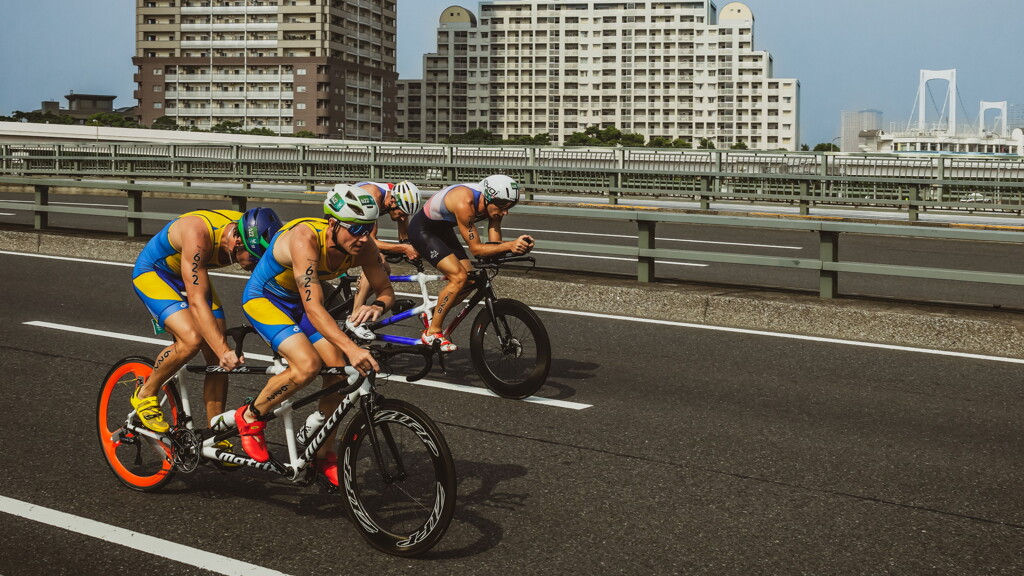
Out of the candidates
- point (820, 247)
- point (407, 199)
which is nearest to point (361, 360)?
point (407, 199)

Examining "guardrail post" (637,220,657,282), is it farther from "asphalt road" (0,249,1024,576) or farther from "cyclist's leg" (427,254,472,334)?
"cyclist's leg" (427,254,472,334)

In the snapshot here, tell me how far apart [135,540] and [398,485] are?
1281 millimetres

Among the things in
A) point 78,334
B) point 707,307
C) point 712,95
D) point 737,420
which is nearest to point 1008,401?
point 737,420

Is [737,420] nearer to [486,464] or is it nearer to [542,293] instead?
[486,464]

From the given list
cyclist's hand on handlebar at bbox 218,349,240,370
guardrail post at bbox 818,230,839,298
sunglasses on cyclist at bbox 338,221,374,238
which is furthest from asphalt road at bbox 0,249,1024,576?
guardrail post at bbox 818,230,839,298

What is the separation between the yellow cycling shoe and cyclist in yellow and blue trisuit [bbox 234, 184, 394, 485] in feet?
1.74

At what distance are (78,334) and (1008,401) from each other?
26.4 feet

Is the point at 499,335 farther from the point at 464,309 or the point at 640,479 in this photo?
the point at 640,479

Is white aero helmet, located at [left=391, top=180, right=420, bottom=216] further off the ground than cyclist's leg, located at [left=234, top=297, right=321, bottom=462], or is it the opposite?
white aero helmet, located at [left=391, top=180, right=420, bottom=216]

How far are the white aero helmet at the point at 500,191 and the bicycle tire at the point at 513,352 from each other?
2.39ft

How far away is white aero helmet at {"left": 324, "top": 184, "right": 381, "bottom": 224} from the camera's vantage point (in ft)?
15.9

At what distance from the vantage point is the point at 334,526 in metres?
5.14

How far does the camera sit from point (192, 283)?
5.41m

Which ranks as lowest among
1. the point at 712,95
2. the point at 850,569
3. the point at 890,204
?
the point at 850,569
